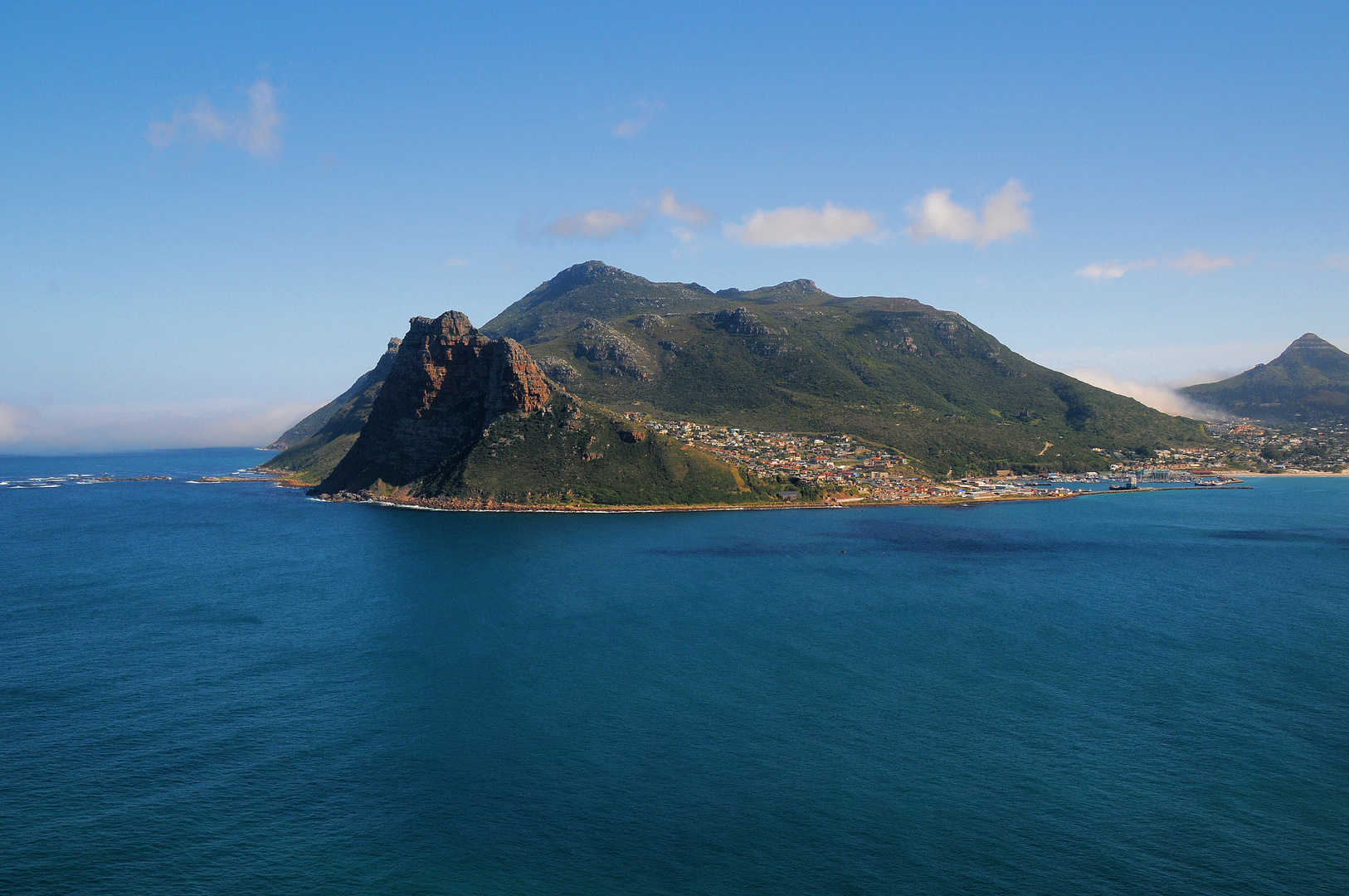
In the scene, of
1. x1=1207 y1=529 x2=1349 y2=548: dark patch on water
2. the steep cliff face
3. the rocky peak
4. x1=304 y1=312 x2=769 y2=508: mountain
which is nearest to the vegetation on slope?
x1=304 y1=312 x2=769 y2=508: mountain

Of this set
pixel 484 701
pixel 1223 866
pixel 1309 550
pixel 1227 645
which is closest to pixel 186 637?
pixel 484 701

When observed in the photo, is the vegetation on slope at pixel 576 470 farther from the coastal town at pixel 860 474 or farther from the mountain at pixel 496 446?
the coastal town at pixel 860 474

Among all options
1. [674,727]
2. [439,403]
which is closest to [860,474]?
[439,403]

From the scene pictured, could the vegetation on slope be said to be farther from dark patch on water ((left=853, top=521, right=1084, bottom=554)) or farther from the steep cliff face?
dark patch on water ((left=853, top=521, right=1084, bottom=554))

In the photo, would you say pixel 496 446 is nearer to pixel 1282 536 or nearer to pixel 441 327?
pixel 441 327

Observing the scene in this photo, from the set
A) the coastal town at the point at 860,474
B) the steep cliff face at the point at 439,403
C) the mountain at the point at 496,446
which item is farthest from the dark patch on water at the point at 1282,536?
the steep cliff face at the point at 439,403

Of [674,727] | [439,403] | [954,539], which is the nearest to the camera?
[674,727]

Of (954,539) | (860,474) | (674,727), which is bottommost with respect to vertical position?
(674,727)

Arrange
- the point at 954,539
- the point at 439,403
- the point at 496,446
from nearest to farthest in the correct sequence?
the point at 954,539, the point at 496,446, the point at 439,403
